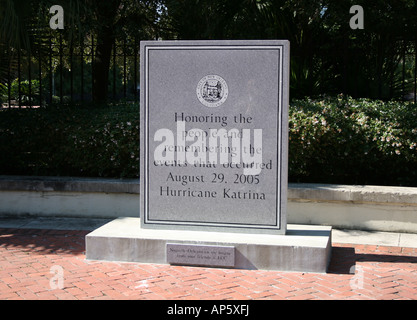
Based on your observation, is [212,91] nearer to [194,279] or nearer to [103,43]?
[194,279]

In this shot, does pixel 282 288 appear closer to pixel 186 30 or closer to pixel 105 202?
pixel 105 202

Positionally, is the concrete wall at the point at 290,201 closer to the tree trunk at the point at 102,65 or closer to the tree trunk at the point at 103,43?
the tree trunk at the point at 103,43

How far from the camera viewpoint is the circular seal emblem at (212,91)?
5.52m

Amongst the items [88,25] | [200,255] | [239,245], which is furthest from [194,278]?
[88,25]

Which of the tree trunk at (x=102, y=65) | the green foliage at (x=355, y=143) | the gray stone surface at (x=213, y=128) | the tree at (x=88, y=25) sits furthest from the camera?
the tree trunk at (x=102, y=65)

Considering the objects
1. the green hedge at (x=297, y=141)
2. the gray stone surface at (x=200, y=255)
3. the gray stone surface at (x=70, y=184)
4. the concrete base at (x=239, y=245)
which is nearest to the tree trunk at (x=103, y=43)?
the green hedge at (x=297, y=141)

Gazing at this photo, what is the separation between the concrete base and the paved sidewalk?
9 centimetres

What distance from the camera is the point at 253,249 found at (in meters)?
5.20

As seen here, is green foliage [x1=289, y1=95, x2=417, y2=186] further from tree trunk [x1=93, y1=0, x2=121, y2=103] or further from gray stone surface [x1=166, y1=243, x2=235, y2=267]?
tree trunk [x1=93, y1=0, x2=121, y2=103]

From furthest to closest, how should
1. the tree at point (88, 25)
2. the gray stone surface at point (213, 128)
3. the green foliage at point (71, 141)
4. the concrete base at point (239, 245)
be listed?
the tree at point (88, 25), the green foliage at point (71, 141), the gray stone surface at point (213, 128), the concrete base at point (239, 245)

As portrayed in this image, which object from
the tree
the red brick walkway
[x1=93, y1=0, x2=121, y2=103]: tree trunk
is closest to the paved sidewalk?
the red brick walkway

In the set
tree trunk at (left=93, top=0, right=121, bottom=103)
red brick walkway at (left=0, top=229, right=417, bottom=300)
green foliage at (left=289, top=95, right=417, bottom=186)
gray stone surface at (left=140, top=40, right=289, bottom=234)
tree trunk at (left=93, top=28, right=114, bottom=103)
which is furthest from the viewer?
tree trunk at (left=93, top=28, right=114, bottom=103)

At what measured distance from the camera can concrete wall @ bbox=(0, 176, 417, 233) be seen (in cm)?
663
